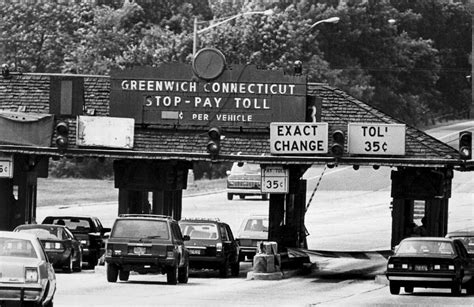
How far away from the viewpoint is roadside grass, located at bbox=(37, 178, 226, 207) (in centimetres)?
7338

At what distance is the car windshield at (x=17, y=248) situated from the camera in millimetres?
25781

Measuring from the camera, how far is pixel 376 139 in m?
43.2

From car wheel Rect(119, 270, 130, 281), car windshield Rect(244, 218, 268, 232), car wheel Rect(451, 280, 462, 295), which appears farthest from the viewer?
car windshield Rect(244, 218, 268, 232)

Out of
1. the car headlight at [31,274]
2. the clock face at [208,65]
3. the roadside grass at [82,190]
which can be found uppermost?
the clock face at [208,65]

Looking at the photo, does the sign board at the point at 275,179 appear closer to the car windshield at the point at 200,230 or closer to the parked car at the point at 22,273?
the car windshield at the point at 200,230

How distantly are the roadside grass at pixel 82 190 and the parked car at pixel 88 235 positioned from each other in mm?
25106

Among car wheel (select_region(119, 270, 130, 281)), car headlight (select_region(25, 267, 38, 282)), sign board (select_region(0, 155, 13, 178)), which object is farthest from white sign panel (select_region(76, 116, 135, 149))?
car headlight (select_region(25, 267, 38, 282))

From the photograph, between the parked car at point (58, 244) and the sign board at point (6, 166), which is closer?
the parked car at point (58, 244)

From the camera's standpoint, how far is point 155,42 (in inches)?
4003

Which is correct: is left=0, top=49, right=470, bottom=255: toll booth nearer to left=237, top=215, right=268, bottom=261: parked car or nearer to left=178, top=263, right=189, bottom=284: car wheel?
left=237, top=215, right=268, bottom=261: parked car

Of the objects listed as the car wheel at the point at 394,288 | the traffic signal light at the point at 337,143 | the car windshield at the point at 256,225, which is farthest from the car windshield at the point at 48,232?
the car windshield at the point at 256,225

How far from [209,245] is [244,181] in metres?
31.8

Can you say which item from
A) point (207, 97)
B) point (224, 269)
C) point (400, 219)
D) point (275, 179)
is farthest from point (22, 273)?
point (400, 219)

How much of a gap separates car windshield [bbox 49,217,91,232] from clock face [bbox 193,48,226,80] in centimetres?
544
